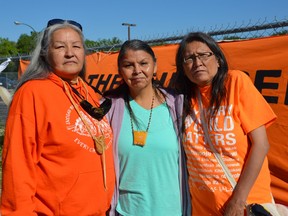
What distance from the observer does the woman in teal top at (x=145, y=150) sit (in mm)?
2318

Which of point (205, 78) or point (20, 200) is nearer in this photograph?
point (20, 200)

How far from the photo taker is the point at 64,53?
213cm

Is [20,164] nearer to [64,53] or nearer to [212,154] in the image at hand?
[64,53]

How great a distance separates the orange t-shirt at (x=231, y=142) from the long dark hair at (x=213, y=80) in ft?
0.16

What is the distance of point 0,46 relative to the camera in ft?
215

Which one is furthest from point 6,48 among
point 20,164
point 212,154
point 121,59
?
point 212,154

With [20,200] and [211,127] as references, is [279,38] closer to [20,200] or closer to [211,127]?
[211,127]

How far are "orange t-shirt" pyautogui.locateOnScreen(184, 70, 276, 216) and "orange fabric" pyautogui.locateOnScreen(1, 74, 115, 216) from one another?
0.70 meters

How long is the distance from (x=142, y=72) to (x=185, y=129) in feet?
1.71

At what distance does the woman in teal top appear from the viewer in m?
2.32

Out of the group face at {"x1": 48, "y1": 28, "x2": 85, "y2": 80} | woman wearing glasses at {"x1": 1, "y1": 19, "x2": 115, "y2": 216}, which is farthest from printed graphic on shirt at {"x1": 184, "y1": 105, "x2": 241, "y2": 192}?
face at {"x1": 48, "y1": 28, "x2": 85, "y2": 80}

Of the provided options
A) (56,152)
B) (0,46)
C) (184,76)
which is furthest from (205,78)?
(0,46)

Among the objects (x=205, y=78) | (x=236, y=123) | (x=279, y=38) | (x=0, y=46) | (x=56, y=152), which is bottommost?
(x=56, y=152)

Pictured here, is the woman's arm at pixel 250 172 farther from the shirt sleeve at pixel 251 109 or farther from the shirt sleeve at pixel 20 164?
the shirt sleeve at pixel 20 164
